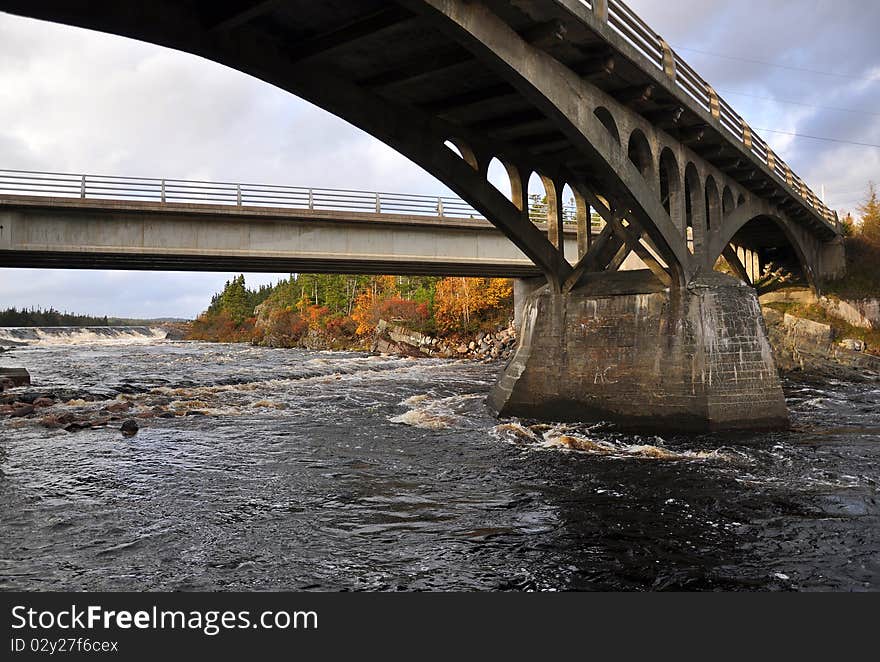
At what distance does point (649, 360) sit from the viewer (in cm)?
1353

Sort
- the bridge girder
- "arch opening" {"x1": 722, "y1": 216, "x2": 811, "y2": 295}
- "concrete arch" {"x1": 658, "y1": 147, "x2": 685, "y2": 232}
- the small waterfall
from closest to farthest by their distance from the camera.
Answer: the bridge girder, "concrete arch" {"x1": 658, "y1": 147, "x2": 685, "y2": 232}, "arch opening" {"x1": 722, "y1": 216, "x2": 811, "y2": 295}, the small waterfall

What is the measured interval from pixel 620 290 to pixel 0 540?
507 inches

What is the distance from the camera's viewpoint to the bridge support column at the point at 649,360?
510 inches

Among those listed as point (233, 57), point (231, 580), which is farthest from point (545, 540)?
point (233, 57)

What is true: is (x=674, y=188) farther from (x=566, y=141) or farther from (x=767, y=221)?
(x=767, y=221)

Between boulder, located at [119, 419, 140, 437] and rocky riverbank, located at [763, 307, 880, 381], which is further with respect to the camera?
rocky riverbank, located at [763, 307, 880, 381]

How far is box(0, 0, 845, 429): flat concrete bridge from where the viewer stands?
833cm

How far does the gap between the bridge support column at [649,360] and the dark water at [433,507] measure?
0.78 metres

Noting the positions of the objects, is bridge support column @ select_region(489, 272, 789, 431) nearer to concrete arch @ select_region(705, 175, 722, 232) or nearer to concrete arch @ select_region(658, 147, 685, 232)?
concrete arch @ select_region(658, 147, 685, 232)

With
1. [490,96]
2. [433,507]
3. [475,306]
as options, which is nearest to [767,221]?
[490,96]

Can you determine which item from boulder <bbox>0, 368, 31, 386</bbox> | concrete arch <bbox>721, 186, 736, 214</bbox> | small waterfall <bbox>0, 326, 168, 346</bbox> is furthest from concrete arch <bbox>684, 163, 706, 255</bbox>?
small waterfall <bbox>0, 326, 168, 346</bbox>

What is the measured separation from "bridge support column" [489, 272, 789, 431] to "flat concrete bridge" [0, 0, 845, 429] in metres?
0.04

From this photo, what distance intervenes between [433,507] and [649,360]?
7.75 meters

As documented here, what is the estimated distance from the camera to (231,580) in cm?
551
